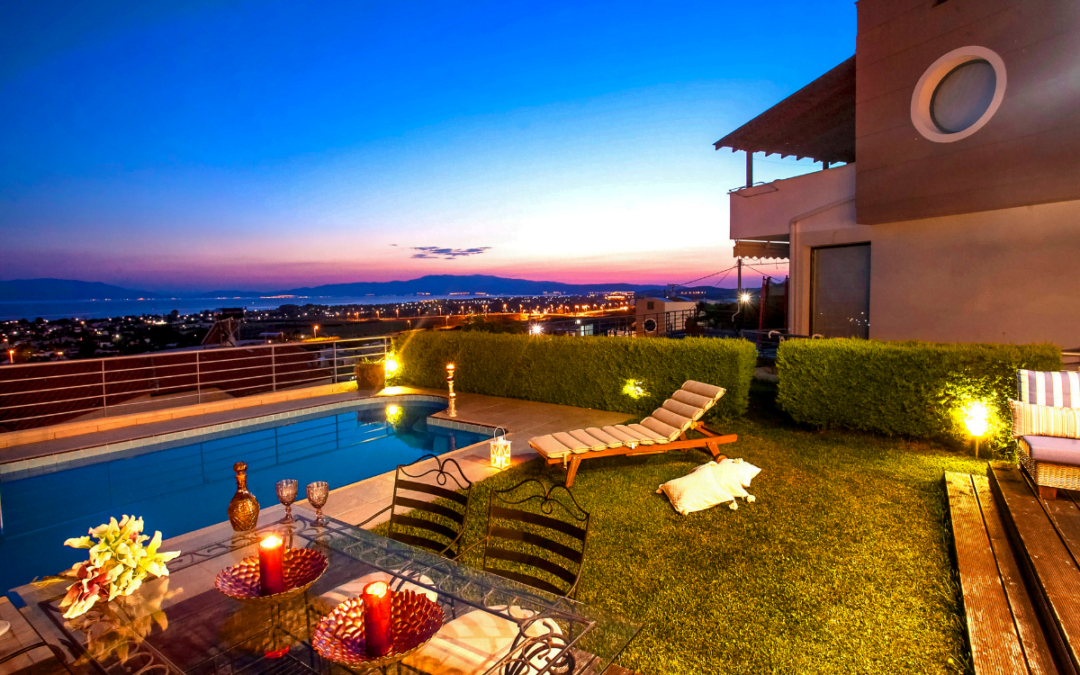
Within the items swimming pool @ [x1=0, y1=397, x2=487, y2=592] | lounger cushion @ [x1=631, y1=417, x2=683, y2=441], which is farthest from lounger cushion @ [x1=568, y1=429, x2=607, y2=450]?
swimming pool @ [x1=0, y1=397, x2=487, y2=592]

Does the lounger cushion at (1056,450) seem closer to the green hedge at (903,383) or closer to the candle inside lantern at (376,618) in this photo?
the green hedge at (903,383)

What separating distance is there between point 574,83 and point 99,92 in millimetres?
11151

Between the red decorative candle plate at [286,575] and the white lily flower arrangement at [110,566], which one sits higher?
the white lily flower arrangement at [110,566]

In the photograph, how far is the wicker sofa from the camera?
4.06m

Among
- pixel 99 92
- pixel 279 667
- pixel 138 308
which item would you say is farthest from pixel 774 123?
pixel 138 308

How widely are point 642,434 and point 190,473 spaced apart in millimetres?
5663

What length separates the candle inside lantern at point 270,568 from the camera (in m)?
2.03

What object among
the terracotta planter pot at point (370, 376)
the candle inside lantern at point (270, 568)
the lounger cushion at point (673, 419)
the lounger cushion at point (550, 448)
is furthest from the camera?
the terracotta planter pot at point (370, 376)

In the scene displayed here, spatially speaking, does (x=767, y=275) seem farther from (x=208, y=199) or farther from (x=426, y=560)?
(x=208, y=199)

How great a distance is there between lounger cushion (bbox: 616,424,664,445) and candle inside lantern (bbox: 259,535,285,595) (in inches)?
152

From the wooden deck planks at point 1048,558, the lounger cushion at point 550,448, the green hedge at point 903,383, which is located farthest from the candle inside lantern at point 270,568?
the green hedge at point 903,383

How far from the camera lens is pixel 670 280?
4000 centimetres

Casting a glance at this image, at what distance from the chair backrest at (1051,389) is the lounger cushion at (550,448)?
14.4 feet

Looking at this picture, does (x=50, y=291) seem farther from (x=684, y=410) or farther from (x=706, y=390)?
(x=706, y=390)
